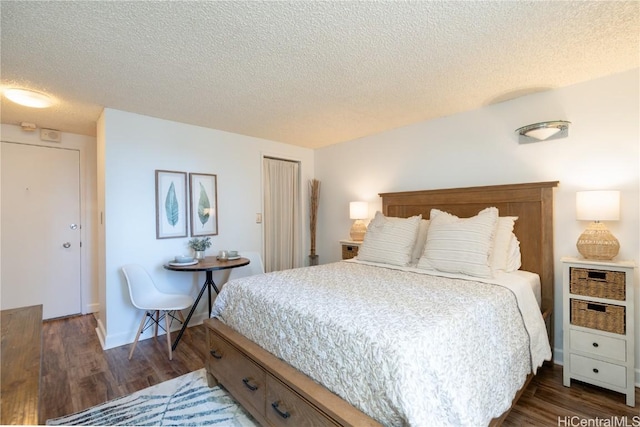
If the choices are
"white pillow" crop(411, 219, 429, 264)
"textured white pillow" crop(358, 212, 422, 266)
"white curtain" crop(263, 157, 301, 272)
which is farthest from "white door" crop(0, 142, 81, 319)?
"white pillow" crop(411, 219, 429, 264)

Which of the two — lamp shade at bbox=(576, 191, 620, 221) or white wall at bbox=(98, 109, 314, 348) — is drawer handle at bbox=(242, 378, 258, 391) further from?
lamp shade at bbox=(576, 191, 620, 221)

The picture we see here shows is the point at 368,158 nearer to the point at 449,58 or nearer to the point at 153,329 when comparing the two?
the point at 449,58

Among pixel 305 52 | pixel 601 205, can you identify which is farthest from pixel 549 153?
pixel 305 52

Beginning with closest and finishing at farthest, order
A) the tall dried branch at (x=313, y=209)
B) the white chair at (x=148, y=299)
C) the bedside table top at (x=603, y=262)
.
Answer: the bedside table top at (x=603, y=262) → the white chair at (x=148, y=299) → the tall dried branch at (x=313, y=209)

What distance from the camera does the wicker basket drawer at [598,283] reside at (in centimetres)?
193

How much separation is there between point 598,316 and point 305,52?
2.69m

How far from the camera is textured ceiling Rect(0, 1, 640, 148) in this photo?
1515 millimetres

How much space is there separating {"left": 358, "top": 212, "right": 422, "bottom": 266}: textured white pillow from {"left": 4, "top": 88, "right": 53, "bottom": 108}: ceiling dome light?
10.4ft

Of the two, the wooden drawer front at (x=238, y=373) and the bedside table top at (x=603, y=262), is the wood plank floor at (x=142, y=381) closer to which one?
the wooden drawer front at (x=238, y=373)

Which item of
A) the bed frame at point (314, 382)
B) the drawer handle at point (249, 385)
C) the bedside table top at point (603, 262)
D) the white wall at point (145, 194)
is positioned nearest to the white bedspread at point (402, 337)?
the bed frame at point (314, 382)

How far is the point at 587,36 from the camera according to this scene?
1.73 metres

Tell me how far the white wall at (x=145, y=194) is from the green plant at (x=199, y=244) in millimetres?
129

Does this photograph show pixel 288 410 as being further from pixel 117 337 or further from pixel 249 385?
pixel 117 337

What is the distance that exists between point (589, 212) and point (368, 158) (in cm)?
235
